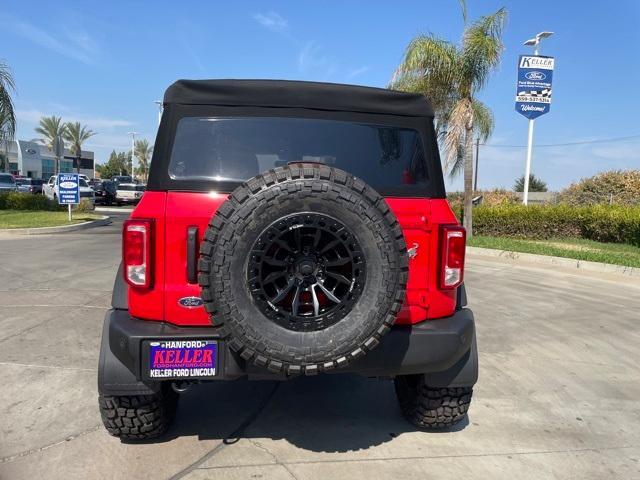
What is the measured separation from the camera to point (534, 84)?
17.8 metres

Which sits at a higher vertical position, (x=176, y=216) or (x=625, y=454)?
(x=176, y=216)

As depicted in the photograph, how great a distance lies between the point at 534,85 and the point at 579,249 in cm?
691

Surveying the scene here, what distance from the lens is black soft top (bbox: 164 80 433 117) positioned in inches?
116

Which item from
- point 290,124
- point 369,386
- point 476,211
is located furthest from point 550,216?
point 290,124

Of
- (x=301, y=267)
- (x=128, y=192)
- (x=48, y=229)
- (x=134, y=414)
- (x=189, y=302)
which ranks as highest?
(x=301, y=267)

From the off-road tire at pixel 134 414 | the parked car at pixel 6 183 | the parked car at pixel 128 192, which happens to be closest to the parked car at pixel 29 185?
the parked car at pixel 6 183

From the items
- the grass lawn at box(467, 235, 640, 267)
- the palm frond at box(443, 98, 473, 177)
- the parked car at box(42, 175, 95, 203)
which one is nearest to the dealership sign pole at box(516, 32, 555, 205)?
the palm frond at box(443, 98, 473, 177)

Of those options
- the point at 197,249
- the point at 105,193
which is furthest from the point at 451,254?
the point at 105,193

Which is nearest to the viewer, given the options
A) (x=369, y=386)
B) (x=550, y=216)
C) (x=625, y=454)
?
(x=625, y=454)

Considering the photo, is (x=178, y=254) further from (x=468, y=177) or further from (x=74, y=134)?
(x=74, y=134)

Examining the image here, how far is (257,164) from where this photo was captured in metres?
2.98

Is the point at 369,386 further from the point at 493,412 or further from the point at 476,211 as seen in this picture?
the point at 476,211

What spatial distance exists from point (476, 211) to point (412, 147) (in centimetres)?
1552

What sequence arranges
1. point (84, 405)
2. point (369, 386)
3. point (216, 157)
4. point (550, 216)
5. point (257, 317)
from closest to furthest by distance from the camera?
point (257, 317) → point (216, 157) → point (84, 405) → point (369, 386) → point (550, 216)
